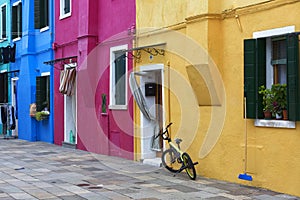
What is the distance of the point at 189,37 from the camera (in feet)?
35.6

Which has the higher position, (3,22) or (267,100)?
(3,22)

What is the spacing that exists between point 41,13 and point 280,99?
42.9ft

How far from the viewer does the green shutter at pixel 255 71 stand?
9.27 metres

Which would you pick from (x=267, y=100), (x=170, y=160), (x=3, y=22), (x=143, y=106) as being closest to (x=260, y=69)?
(x=267, y=100)

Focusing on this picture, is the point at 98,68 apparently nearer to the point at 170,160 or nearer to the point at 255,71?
the point at 170,160

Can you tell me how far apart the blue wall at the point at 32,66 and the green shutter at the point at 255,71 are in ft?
35.8

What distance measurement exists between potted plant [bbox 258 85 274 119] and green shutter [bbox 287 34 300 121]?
1.71 feet

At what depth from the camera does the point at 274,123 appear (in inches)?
352

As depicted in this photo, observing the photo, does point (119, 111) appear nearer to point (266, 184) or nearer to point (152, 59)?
point (152, 59)

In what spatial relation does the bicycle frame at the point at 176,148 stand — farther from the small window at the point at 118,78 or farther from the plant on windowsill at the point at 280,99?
the small window at the point at 118,78

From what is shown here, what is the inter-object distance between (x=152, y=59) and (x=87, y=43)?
347 cm

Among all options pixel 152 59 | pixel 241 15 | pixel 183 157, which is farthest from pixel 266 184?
pixel 152 59

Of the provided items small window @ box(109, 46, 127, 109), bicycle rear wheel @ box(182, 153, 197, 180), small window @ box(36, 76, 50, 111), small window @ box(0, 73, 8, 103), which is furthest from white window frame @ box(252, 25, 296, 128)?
small window @ box(0, 73, 8, 103)

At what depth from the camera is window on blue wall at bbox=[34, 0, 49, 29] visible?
1978 centimetres
